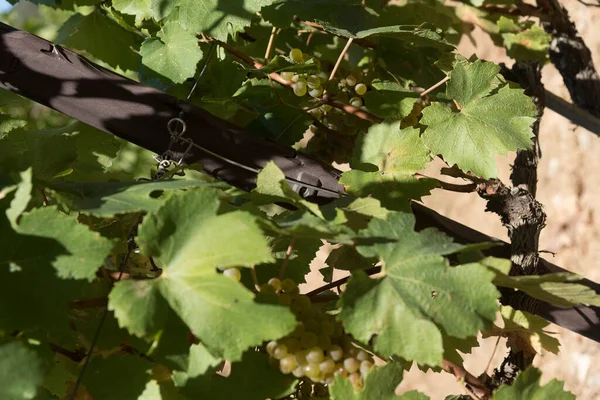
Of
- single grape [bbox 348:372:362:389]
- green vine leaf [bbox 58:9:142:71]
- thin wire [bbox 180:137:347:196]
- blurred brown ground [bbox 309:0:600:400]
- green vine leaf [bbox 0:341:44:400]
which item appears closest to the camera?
green vine leaf [bbox 0:341:44:400]

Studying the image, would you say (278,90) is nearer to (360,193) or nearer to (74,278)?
(360,193)

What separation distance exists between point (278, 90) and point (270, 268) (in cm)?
41

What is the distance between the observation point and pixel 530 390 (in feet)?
2.15

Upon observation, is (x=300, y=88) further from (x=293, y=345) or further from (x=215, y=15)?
(x=293, y=345)

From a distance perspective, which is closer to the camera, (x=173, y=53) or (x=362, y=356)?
(x=362, y=356)

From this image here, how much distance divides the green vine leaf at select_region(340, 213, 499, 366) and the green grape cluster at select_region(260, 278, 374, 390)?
0.18 feet

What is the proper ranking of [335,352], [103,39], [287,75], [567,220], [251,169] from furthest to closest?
[567,220] < [103,39] < [287,75] < [251,169] < [335,352]

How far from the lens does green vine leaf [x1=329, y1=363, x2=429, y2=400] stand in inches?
24.4

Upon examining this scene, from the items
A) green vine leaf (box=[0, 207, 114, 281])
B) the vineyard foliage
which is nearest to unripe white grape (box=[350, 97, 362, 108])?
the vineyard foliage

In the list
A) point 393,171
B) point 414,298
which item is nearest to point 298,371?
point 414,298

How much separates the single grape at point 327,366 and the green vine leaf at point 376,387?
12 mm

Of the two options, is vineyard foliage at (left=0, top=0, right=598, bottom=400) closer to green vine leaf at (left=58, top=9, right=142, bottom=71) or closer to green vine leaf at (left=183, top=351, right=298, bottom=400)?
green vine leaf at (left=183, top=351, right=298, bottom=400)

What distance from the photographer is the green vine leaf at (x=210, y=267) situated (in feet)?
1.83

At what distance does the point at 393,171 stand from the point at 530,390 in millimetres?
349
